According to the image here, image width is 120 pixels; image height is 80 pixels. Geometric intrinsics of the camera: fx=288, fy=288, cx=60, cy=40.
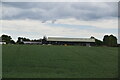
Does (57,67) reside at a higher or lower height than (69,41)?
lower

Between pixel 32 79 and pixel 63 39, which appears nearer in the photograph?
pixel 32 79

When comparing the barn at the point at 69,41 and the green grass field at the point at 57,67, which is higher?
the barn at the point at 69,41

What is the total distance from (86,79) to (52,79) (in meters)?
1.12


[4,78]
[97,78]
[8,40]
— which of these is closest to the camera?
[4,78]

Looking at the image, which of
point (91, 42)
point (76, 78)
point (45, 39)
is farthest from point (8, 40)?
point (76, 78)

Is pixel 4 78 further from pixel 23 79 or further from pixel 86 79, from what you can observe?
pixel 86 79

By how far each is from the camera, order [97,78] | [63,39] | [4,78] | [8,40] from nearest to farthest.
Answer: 1. [4,78]
2. [97,78]
3. [8,40]
4. [63,39]

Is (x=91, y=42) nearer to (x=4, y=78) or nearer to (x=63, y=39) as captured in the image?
(x=63, y=39)

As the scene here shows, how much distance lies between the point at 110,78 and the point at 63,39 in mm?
80797

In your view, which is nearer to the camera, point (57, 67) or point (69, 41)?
point (57, 67)

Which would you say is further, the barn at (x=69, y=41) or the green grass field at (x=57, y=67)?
the barn at (x=69, y=41)

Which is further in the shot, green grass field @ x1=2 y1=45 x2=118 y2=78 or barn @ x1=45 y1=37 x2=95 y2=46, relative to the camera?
barn @ x1=45 y1=37 x2=95 y2=46

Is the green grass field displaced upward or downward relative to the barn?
downward

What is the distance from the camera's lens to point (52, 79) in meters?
9.28
